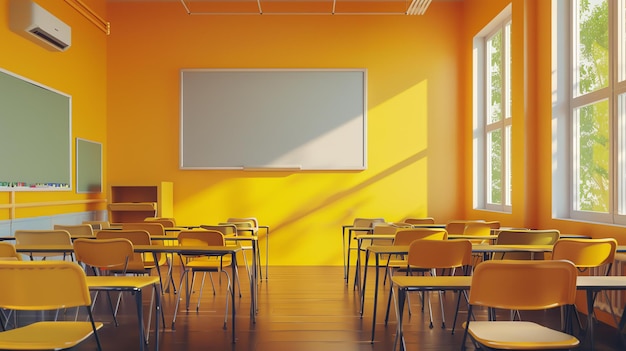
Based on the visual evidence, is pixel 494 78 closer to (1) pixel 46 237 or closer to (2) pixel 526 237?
(2) pixel 526 237

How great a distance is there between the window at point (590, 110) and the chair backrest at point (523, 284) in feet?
11.1

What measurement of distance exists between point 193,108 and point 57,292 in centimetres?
734

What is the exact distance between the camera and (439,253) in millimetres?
4773

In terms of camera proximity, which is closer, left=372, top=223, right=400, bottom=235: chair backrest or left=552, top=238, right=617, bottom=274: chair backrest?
left=552, top=238, right=617, bottom=274: chair backrest

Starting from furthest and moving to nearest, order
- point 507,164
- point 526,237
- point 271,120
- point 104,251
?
point 271,120, point 507,164, point 526,237, point 104,251

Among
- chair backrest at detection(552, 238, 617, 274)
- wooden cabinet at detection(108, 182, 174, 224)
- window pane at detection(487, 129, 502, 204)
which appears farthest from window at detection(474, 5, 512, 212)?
wooden cabinet at detection(108, 182, 174, 224)

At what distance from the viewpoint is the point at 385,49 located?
10.3 m

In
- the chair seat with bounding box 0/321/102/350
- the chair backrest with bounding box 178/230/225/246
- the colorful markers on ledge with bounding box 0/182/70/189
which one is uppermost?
the colorful markers on ledge with bounding box 0/182/70/189

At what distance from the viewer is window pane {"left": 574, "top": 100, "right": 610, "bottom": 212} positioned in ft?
20.6

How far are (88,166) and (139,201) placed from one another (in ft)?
3.47

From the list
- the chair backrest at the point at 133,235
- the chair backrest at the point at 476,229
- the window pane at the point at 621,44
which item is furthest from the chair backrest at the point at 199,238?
the window pane at the point at 621,44

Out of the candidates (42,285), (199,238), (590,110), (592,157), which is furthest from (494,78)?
(42,285)

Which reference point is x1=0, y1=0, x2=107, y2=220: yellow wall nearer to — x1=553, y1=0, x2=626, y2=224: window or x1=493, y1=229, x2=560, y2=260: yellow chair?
x1=493, y1=229, x2=560, y2=260: yellow chair

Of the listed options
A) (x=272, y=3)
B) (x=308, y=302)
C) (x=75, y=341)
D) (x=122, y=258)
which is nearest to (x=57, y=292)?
(x=75, y=341)
